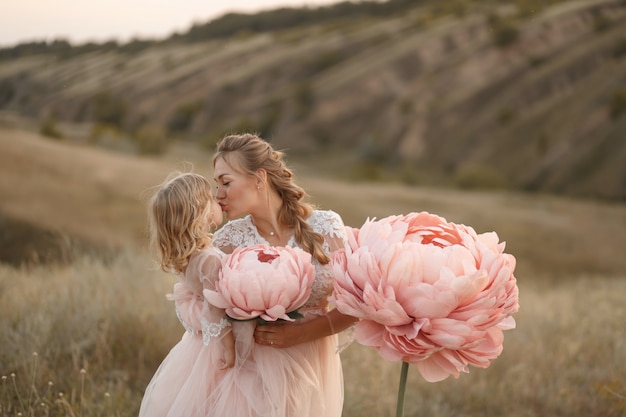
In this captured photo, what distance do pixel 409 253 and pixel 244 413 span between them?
4.13ft

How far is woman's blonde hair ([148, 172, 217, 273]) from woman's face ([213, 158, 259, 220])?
19cm

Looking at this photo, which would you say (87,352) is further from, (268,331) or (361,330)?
(361,330)

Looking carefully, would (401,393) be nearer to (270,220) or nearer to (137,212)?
(270,220)

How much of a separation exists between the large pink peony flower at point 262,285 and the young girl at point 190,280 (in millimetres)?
329

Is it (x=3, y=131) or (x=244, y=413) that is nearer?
(x=244, y=413)

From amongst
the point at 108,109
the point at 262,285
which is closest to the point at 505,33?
the point at 108,109

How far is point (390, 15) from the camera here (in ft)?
269

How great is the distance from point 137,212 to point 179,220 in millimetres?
11266

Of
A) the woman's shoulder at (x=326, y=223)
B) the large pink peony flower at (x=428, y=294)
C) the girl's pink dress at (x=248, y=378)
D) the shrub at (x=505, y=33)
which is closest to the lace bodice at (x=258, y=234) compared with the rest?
the woman's shoulder at (x=326, y=223)

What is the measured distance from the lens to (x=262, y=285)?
2066 mm

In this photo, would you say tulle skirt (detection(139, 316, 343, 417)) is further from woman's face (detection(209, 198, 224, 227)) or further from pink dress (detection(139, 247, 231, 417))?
woman's face (detection(209, 198, 224, 227))

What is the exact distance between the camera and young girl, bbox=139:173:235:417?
2.52m

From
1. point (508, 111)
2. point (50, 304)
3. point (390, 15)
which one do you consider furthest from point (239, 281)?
point (390, 15)

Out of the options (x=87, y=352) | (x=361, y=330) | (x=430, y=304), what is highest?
(x=430, y=304)
